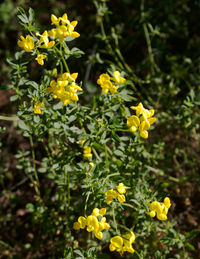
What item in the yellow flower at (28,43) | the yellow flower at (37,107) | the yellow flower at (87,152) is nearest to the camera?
the yellow flower at (28,43)

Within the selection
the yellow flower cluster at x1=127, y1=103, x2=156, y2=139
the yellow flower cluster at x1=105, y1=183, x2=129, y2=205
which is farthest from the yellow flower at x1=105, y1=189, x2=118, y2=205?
the yellow flower cluster at x1=127, y1=103, x2=156, y2=139

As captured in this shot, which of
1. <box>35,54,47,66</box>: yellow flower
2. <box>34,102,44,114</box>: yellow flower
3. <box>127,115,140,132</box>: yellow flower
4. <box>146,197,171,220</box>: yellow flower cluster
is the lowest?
<box>146,197,171,220</box>: yellow flower cluster

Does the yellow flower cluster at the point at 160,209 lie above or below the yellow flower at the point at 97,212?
below

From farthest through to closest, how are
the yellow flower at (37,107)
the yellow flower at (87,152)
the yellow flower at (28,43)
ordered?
the yellow flower at (87,152)
the yellow flower at (37,107)
the yellow flower at (28,43)

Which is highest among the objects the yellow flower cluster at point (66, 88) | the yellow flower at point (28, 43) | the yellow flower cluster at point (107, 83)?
the yellow flower at point (28, 43)

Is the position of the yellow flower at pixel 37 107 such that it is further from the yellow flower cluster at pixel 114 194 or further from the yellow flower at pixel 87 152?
the yellow flower cluster at pixel 114 194

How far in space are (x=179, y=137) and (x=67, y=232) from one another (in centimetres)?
128

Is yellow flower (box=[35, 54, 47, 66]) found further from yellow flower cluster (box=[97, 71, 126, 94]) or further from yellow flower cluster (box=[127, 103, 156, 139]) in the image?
yellow flower cluster (box=[127, 103, 156, 139])

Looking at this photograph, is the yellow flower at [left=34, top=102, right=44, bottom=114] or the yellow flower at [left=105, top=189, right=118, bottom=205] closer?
the yellow flower at [left=105, top=189, right=118, bottom=205]

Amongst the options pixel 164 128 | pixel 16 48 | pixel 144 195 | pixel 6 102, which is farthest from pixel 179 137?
pixel 16 48

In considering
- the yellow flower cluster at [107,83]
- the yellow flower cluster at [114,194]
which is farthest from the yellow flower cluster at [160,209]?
the yellow flower cluster at [107,83]

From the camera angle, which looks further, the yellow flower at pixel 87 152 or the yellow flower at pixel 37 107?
the yellow flower at pixel 87 152

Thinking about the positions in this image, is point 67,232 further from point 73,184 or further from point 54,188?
point 54,188

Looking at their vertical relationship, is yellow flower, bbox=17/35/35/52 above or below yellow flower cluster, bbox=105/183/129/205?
above
